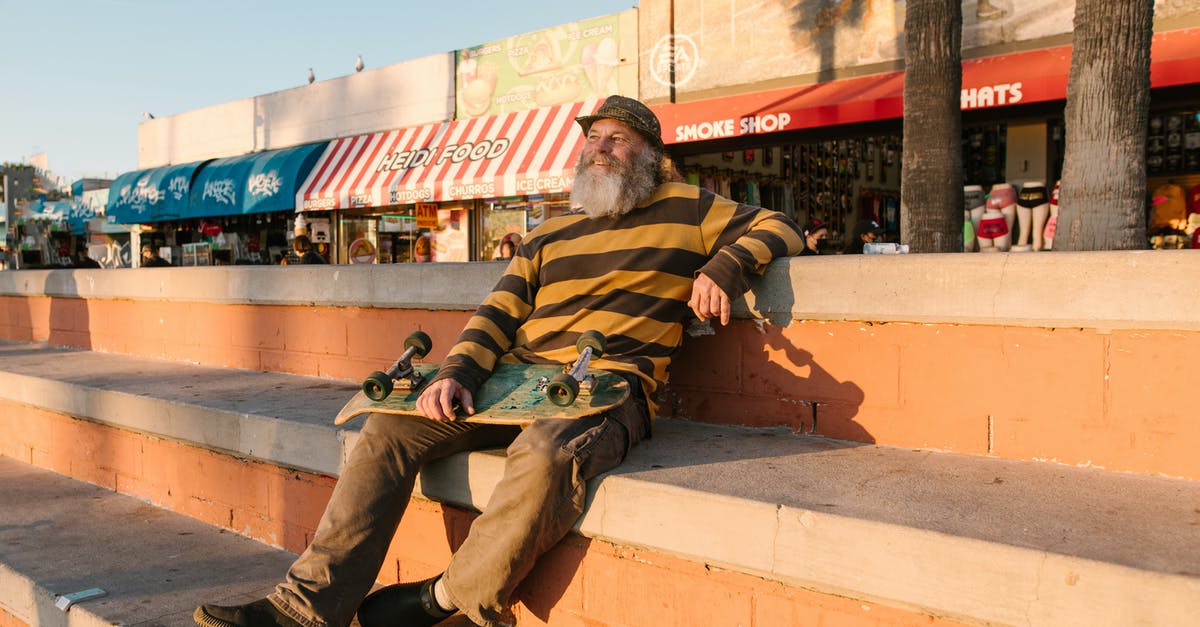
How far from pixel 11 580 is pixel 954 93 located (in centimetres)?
619

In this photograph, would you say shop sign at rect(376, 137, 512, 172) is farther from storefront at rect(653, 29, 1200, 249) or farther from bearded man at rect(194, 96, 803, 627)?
bearded man at rect(194, 96, 803, 627)

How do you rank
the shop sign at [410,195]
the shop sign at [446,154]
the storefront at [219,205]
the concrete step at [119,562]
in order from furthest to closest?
the storefront at [219,205]
the shop sign at [410,195]
the shop sign at [446,154]
the concrete step at [119,562]

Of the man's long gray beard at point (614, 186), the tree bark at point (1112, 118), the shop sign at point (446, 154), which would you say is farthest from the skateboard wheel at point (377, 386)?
the shop sign at point (446, 154)

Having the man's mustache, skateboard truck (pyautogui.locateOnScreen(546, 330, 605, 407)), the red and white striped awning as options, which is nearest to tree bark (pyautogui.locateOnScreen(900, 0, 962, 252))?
the man's mustache

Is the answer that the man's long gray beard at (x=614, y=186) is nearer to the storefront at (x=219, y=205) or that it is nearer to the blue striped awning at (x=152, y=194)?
the storefront at (x=219, y=205)

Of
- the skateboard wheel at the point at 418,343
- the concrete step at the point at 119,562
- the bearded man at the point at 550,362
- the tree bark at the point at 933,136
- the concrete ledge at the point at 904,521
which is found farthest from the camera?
the tree bark at the point at 933,136

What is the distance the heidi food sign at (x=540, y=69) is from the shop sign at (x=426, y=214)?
1576 millimetres

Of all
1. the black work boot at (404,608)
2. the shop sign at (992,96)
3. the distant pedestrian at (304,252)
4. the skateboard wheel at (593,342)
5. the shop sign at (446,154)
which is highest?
the shop sign at (446,154)

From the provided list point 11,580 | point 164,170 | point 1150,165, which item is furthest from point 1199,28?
point 164,170

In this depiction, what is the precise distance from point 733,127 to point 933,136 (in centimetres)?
435

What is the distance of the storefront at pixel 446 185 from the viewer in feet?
41.5

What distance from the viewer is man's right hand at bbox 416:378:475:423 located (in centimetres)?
295

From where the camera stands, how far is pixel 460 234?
14773mm

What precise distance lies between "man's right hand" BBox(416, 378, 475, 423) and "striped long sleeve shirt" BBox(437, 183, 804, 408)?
9cm
